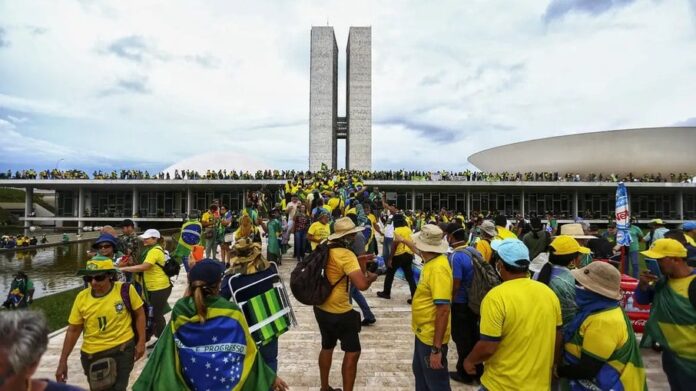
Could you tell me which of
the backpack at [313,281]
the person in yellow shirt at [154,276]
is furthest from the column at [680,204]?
the person in yellow shirt at [154,276]

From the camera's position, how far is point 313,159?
49.8m

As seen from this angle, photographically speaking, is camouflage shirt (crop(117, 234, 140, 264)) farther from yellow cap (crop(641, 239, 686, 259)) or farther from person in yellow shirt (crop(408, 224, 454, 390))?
yellow cap (crop(641, 239, 686, 259))

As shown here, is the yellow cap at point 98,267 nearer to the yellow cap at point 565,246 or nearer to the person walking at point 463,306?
the person walking at point 463,306

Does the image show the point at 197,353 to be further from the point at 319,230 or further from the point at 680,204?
the point at 680,204

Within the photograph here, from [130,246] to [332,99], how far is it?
47134mm

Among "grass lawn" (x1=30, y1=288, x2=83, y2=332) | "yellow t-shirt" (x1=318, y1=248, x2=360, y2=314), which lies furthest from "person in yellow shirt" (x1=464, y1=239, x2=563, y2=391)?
"grass lawn" (x1=30, y1=288, x2=83, y2=332)

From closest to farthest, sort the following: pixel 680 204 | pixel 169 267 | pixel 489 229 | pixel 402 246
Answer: pixel 169 267
pixel 489 229
pixel 402 246
pixel 680 204

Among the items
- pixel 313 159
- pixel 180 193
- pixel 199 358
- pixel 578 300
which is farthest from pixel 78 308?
pixel 313 159

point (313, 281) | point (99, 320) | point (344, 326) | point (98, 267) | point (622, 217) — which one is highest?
point (622, 217)

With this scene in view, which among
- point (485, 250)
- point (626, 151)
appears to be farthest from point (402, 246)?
point (626, 151)

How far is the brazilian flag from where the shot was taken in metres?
2.18

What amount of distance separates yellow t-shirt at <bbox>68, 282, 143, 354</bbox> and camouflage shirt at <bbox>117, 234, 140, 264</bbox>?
5.13ft

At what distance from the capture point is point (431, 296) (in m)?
3.00

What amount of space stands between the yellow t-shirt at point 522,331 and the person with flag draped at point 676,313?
3.71 feet
